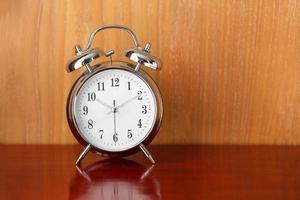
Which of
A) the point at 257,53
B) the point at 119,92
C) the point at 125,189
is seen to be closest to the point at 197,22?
the point at 257,53

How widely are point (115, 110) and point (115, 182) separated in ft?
0.48

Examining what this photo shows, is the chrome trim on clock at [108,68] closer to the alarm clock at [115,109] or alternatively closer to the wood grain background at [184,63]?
the alarm clock at [115,109]

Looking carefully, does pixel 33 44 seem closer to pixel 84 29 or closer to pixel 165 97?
pixel 84 29

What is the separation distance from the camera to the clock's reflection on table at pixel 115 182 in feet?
2.77

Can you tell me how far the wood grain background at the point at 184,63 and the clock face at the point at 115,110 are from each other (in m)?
0.15

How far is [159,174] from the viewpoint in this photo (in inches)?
37.2

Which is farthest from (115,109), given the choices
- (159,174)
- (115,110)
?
(159,174)

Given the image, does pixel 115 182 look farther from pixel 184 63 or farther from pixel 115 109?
pixel 184 63

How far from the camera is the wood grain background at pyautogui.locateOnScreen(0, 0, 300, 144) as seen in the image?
1115 millimetres

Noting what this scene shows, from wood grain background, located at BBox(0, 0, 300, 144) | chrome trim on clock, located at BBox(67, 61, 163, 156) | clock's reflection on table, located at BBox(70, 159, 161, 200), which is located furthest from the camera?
wood grain background, located at BBox(0, 0, 300, 144)

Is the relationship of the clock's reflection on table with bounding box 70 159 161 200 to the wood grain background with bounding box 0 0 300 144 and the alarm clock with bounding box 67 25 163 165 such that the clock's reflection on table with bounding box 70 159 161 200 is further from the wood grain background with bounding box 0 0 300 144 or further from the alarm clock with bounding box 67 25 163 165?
the wood grain background with bounding box 0 0 300 144

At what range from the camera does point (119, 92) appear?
0.99 meters

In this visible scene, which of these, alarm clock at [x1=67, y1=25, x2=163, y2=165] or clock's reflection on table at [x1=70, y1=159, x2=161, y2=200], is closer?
clock's reflection on table at [x1=70, y1=159, x2=161, y2=200]

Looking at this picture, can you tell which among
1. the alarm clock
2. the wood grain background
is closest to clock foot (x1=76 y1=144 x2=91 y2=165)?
the alarm clock
